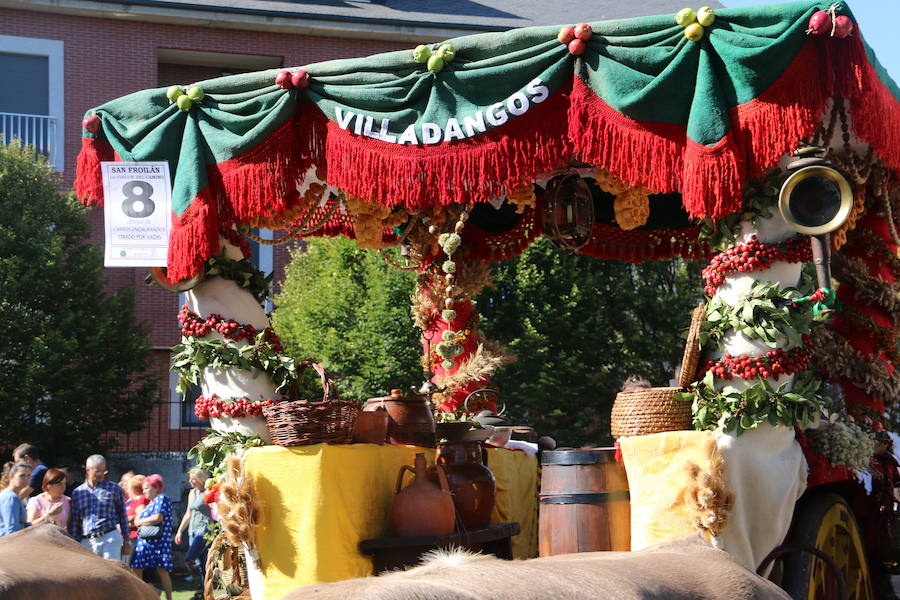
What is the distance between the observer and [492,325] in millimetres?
19672

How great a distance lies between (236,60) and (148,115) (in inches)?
636

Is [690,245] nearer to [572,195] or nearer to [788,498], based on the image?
[572,195]

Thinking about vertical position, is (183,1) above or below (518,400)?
above

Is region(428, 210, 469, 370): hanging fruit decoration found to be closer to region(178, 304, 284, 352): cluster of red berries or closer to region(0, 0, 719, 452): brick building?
region(178, 304, 284, 352): cluster of red berries

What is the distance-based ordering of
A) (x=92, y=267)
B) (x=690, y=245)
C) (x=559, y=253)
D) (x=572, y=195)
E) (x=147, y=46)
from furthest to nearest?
(x=147, y=46), (x=559, y=253), (x=92, y=267), (x=690, y=245), (x=572, y=195)

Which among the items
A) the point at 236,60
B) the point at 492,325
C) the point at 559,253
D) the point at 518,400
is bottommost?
the point at 518,400

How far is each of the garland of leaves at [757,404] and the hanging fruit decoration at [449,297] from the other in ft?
7.65

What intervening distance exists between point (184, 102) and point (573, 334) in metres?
13.9

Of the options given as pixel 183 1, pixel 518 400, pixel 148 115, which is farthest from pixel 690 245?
pixel 183 1

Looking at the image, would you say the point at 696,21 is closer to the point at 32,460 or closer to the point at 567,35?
the point at 567,35

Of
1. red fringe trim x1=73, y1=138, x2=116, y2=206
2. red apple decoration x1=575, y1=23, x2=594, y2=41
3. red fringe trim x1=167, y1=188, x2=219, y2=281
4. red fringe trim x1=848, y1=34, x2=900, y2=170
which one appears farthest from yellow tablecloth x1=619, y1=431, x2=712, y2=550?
red fringe trim x1=73, y1=138, x2=116, y2=206

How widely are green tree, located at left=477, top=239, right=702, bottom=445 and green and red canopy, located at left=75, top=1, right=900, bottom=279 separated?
1253 cm

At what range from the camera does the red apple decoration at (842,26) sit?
217 inches

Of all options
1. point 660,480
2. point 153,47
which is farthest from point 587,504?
point 153,47
